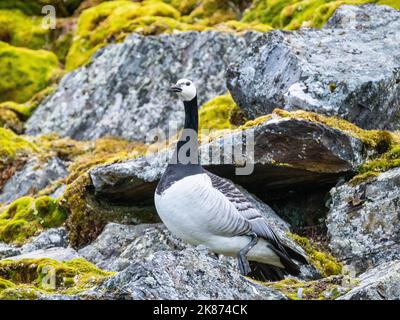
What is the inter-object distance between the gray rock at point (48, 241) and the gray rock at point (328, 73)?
17.2 ft

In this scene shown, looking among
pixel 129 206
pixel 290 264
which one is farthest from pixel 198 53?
pixel 290 264

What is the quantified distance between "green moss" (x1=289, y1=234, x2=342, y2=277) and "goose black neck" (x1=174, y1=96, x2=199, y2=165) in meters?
2.89

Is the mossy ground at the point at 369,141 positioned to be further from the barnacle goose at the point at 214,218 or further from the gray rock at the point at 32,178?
the gray rock at the point at 32,178

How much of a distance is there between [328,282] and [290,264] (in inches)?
58.4

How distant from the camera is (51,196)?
19359 mm

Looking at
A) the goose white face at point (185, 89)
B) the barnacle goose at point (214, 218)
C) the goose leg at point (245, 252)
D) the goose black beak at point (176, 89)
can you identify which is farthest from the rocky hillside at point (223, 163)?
the goose black beak at point (176, 89)

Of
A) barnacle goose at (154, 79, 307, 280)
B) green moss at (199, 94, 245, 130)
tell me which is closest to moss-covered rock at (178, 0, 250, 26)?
green moss at (199, 94, 245, 130)

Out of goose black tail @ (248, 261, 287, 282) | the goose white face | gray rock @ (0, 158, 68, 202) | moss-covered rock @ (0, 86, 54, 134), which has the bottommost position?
moss-covered rock @ (0, 86, 54, 134)

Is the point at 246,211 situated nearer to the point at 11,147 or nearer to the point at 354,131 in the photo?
the point at 354,131

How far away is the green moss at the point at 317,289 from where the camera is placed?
10328 millimetres

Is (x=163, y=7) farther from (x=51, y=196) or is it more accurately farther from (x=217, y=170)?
(x=217, y=170)

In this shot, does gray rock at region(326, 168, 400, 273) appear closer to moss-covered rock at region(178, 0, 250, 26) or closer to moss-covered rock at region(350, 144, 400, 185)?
moss-covered rock at region(350, 144, 400, 185)

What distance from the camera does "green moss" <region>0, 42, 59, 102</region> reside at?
31.1 meters
